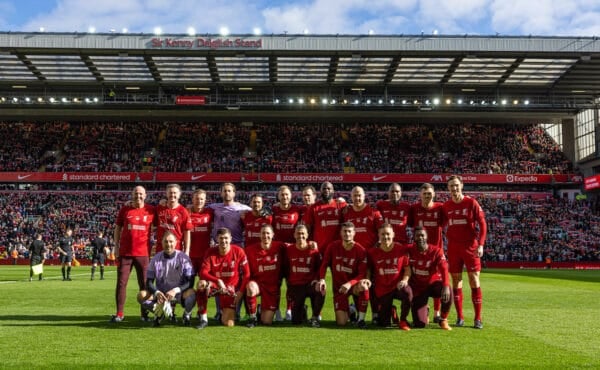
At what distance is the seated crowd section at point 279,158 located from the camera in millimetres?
35844

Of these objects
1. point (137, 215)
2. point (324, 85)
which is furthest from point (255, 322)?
point (324, 85)

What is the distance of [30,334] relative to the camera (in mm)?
6887

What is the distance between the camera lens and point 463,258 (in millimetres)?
8156

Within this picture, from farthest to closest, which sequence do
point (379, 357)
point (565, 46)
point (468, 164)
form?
point (468, 164), point (565, 46), point (379, 357)

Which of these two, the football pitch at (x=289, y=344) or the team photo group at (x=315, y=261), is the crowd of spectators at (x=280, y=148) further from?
the football pitch at (x=289, y=344)

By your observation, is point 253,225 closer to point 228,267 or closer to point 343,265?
point 228,267

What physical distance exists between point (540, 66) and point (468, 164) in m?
9.05

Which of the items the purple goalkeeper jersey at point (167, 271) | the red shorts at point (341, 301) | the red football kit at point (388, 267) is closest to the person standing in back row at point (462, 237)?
the red football kit at point (388, 267)

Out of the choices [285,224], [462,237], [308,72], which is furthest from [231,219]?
[308,72]

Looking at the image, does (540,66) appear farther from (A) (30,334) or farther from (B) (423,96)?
(A) (30,334)

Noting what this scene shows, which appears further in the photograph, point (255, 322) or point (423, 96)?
point (423, 96)

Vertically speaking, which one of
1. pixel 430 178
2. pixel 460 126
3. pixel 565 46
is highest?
pixel 565 46

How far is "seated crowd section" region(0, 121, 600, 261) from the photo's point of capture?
3584cm

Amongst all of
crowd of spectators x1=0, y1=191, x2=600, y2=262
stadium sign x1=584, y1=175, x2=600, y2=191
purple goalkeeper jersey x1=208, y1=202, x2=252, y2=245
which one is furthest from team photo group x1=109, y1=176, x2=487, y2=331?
stadium sign x1=584, y1=175, x2=600, y2=191
